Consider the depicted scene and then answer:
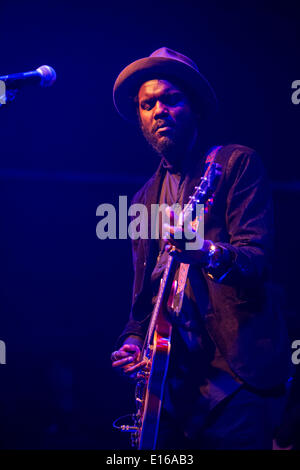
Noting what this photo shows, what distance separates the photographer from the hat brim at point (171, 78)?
256 cm

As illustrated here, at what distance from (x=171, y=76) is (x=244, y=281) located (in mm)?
1417

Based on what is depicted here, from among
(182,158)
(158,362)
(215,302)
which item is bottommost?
(158,362)

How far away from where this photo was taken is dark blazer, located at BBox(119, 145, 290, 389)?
188 centimetres

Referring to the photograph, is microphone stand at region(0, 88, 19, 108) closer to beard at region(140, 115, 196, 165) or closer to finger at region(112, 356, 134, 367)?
beard at region(140, 115, 196, 165)

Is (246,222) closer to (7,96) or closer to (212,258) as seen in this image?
(212,258)

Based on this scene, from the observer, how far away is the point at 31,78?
216 cm

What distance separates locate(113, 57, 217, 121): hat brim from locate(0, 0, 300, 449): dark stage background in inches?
40.0

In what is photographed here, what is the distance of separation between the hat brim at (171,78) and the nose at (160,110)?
0.23m

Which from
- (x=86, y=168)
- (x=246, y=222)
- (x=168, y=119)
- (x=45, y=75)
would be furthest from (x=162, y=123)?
(x=86, y=168)

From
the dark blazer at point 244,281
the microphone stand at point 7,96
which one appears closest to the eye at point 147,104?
the dark blazer at point 244,281

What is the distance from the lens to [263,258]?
6.48ft

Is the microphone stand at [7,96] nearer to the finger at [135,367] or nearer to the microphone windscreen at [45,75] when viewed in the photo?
the microphone windscreen at [45,75]
